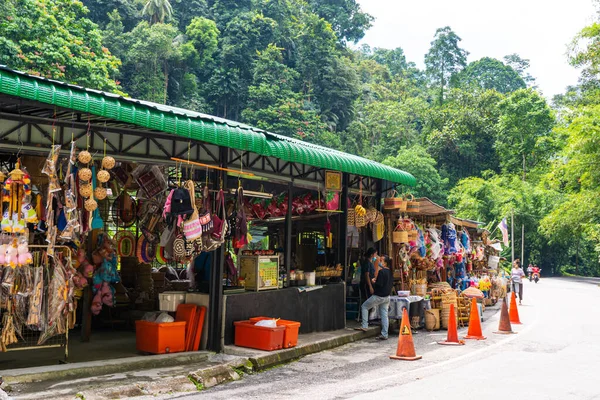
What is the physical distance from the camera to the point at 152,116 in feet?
27.3

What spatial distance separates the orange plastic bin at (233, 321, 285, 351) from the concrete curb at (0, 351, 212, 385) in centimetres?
87

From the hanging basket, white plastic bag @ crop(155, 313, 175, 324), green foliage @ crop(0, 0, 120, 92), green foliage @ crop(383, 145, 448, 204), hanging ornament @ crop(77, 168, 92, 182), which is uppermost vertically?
green foliage @ crop(0, 0, 120, 92)

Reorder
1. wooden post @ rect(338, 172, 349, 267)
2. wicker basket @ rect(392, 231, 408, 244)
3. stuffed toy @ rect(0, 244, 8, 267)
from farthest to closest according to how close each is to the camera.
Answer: wicker basket @ rect(392, 231, 408, 244)
wooden post @ rect(338, 172, 349, 267)
stuffed toy @ rect(0, 244, 8, 267)

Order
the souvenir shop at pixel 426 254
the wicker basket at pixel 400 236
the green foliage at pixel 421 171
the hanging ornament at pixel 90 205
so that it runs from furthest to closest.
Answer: the green foliage at pixel 421 171
the wicker basket at pixel 400 236
the souvenir shop at pixel 426 254
the hanging ornament at pixel 90 205

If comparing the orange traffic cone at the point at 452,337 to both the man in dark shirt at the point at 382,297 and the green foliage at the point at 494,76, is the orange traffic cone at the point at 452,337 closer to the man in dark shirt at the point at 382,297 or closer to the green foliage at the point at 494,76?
the man in dark shirt at the point at 382,297

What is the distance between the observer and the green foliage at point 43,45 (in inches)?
1184

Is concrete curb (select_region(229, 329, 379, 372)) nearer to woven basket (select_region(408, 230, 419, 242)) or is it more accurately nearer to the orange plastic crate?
the orange plastic crate

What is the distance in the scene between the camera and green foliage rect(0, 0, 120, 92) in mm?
30062

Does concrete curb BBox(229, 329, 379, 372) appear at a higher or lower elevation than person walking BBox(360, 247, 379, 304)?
lower

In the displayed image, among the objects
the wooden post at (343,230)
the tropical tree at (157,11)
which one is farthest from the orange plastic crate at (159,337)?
the tropical tree at (157,11)

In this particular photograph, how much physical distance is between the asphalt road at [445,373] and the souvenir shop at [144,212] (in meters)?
1.74

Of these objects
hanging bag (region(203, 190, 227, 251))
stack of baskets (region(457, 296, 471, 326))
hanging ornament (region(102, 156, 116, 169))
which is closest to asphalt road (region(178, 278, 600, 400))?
stack of baskets (region(457, 296, 471, 326))

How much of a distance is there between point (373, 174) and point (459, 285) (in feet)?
24.4

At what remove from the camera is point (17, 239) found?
7.63 meters
